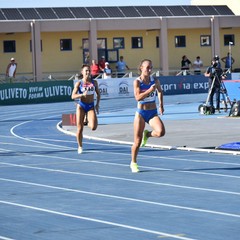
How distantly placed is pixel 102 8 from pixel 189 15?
18.5ft

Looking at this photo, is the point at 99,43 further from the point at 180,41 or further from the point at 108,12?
the point at 180,41

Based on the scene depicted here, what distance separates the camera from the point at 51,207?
11.8 m

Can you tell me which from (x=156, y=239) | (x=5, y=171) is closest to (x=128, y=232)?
(x=156, y=239)

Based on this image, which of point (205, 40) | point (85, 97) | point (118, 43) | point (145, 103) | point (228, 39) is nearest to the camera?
point (145, 103)

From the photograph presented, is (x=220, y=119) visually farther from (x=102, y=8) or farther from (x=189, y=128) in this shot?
(x=102, y=8)

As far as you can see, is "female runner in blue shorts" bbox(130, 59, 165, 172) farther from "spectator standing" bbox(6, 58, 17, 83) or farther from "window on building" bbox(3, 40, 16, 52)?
"window on building" bbox(3, 40, 16, 52)

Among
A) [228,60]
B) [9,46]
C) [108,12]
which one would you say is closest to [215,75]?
[228,60]

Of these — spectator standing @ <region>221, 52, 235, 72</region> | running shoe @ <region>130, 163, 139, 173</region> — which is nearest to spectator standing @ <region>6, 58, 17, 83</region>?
spectator standing @ <region>221, 52, 235, 72</region>

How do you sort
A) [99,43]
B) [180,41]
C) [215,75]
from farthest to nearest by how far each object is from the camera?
[180,41]
[99,43]
[215,75]

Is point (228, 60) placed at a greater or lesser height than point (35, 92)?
greater

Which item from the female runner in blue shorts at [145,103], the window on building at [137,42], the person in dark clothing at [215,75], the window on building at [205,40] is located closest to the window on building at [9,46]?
the window on building at [137,42]

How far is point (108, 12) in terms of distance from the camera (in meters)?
61.5

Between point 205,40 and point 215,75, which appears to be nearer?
point 215,75

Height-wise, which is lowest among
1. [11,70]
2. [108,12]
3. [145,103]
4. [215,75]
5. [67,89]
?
[145,103]
